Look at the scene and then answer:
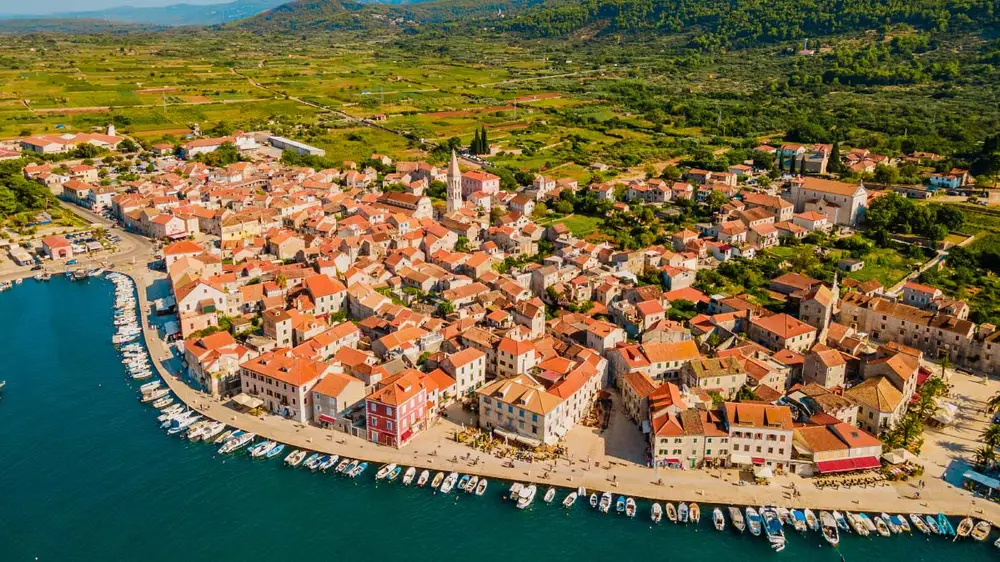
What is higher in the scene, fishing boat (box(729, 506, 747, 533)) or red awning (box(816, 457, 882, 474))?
red awning (box(816, 457, 882, 474))

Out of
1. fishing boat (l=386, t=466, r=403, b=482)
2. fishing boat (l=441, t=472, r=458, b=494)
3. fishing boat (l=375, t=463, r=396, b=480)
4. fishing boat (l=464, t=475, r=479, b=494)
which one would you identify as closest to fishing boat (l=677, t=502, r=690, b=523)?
fishing boat (l=464, t=475, r=479, b=494)

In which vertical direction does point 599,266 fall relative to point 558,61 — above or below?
below

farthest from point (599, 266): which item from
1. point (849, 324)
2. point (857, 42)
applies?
point (857, 42)

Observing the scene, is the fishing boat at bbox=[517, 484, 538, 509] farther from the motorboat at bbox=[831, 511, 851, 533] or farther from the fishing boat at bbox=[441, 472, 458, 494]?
the motorboat at bbox=[831, 511, 851, 533]

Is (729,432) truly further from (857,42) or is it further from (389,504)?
(857,42)

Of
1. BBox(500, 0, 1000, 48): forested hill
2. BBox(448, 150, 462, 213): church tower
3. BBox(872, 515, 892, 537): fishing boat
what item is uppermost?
BBox(500, 0, 1000, 48): forested hill
